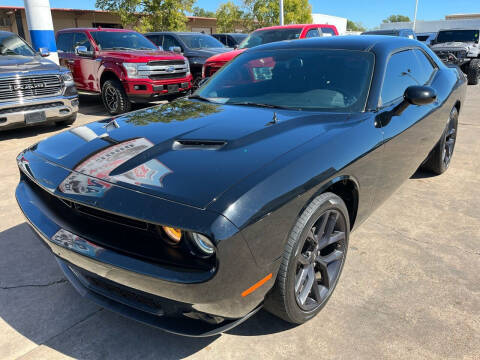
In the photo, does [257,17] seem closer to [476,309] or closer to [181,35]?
[181,35]

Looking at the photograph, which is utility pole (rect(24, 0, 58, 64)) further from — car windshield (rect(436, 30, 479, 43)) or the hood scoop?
car windshield (rect(436, 30, 479, 43))

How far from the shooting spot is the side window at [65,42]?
9.16 metres

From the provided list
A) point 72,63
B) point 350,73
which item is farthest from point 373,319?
point 72,63

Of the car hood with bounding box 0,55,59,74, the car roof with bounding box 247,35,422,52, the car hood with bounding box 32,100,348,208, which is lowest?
the car hood with bounding box 32,100,348,208

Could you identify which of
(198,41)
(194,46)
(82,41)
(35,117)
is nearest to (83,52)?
(82,41)

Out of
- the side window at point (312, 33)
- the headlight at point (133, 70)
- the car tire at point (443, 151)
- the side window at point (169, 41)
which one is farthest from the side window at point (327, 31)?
the car tire at point (443, 151)

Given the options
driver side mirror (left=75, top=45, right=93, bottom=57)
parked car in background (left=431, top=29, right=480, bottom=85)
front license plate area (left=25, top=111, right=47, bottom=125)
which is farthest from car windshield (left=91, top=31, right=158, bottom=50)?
parked car in background (left=431, top=29, right=480, bottom=85)

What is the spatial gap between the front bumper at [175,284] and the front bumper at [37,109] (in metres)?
4.62

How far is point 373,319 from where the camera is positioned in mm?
2211

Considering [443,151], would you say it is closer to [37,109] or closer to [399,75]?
[399,75]

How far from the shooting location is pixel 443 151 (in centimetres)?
423

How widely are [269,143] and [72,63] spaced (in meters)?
8.32

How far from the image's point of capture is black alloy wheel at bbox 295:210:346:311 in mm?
2068

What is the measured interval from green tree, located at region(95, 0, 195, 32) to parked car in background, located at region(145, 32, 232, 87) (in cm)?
962
